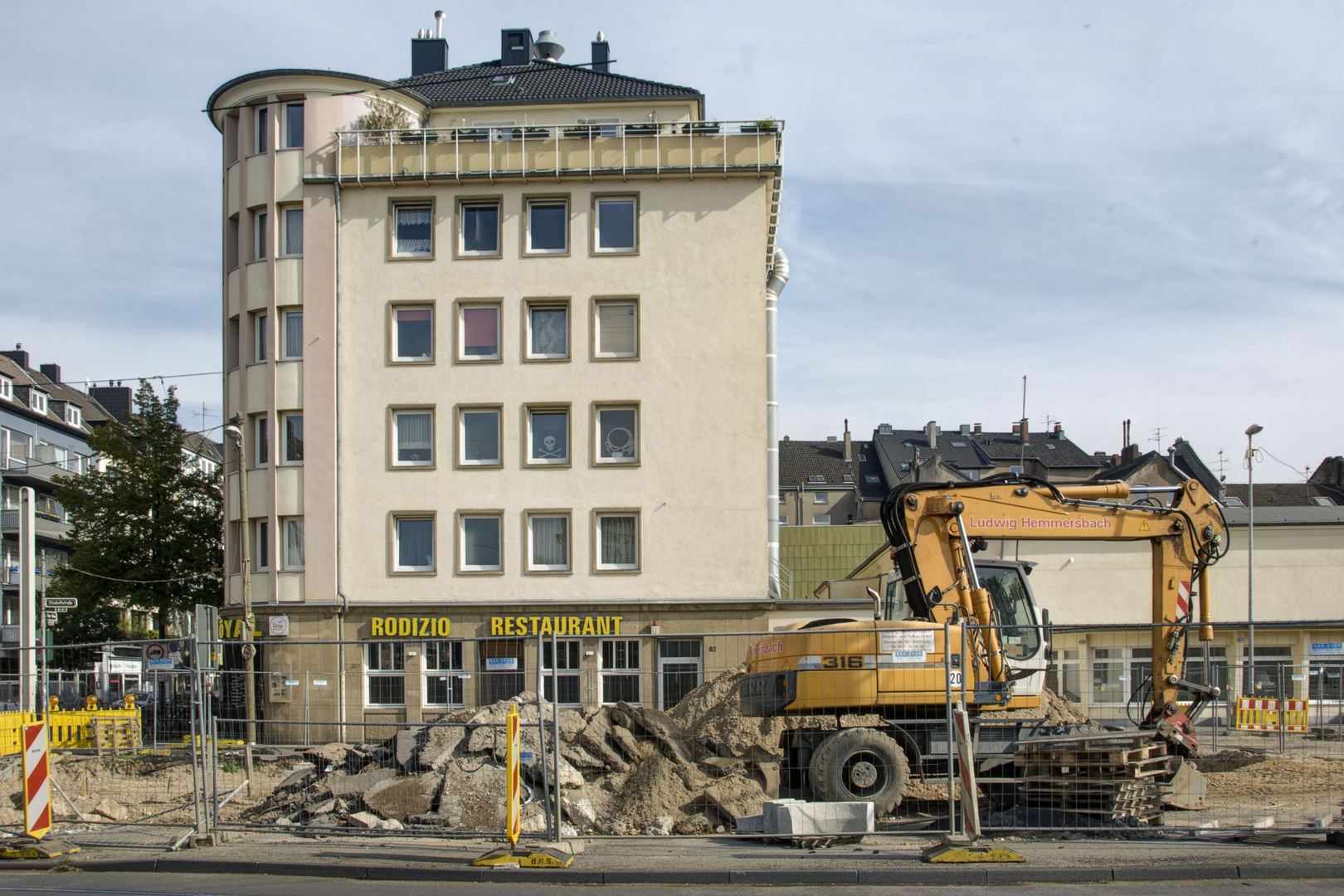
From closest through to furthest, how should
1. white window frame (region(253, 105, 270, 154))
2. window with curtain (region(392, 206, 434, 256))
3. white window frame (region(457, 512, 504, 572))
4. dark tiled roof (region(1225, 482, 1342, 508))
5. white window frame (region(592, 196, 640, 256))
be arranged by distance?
white window frame (region(457, 512, 504, 572)), white window frame (region(592, 196, 640, 256)), window with curtain (region(392, 206, 434, 256)), white window frame (region(253, 105, 270, 154)), dark tiled roof (region(1225, 482, 1342, 508))

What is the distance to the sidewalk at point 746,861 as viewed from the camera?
10.3m

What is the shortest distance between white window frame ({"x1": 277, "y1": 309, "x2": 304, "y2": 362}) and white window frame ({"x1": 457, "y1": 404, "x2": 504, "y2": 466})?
14.4 feet

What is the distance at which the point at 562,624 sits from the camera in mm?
29719

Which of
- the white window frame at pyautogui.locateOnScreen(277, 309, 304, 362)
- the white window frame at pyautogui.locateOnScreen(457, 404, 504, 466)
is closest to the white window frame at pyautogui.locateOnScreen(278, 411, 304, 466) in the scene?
the white window frame at pyautogui.locateOnScreen(277, 309, 304, 362)

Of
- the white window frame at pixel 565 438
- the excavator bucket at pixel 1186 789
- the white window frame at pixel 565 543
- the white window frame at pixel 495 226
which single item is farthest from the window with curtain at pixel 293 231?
the excavator bucket at pixel 1186 789

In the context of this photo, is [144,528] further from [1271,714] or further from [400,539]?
[1271,714]

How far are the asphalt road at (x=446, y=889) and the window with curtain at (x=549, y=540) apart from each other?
64.1 ft

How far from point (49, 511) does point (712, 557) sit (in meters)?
48.2

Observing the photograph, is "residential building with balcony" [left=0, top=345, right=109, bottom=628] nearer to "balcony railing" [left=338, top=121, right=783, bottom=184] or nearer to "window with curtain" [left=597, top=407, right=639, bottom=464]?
"balcony railing" [left=338, top=121, right=783, bottom=184]

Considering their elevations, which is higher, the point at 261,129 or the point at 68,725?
the point at 261,129

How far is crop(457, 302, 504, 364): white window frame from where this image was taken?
101ft

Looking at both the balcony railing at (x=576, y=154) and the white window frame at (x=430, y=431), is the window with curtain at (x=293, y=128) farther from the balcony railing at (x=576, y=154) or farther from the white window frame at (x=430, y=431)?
the white window frame at (x=430, y=431)

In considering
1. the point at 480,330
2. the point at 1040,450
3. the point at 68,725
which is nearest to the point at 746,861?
the point at 68,725

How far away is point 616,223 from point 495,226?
124 inches
